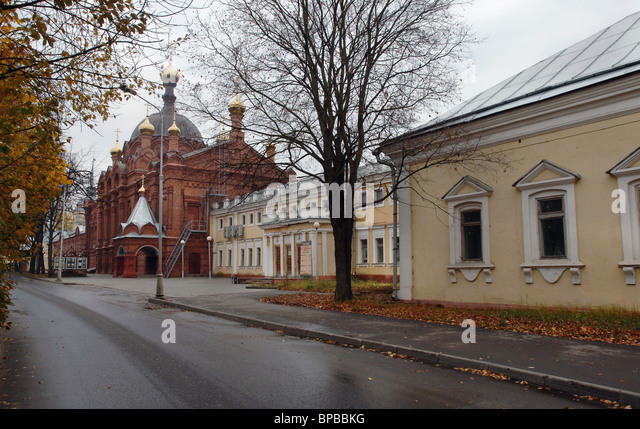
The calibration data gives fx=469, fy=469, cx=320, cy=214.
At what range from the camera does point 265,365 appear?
A: 7480mm

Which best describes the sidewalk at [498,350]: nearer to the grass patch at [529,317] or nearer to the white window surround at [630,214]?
the grass patch at [529,317]

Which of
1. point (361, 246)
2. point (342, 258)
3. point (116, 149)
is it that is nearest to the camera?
point (342, 258)

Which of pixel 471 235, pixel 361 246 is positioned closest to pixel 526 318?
pixel 471 235

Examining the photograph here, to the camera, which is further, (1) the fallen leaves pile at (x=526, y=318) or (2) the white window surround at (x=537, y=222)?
(2) the white window surround at (x=537, y=222)

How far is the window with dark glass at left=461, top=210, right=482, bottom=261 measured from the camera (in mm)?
14266

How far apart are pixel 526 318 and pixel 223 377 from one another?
8133mm

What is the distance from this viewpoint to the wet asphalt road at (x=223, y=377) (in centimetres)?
555

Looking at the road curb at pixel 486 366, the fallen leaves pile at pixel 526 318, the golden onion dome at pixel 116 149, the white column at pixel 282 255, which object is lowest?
the road curb at pixel 486 366

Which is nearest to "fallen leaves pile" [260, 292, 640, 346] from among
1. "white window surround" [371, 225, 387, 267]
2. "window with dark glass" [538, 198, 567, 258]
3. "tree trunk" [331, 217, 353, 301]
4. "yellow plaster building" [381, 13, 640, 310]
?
"tree trunk" [331, 217, 353, 301]

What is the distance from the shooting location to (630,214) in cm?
1091

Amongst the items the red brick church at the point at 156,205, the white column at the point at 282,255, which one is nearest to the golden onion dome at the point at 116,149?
the red brick church at the point at 156,205

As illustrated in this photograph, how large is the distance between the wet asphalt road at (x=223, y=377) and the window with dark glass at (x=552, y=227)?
6532 millimetres

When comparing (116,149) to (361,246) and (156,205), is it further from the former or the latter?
(361,246)
